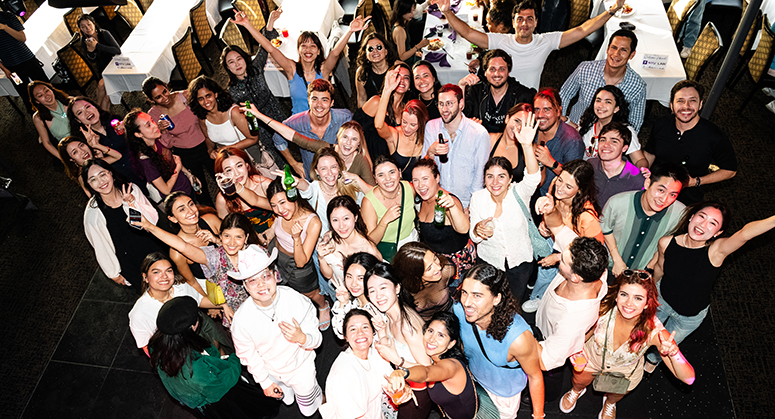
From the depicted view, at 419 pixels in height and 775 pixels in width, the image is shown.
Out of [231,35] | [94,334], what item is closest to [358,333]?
[94,334]

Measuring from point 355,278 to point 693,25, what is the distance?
18.5 ft

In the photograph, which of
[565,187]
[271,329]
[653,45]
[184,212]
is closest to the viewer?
[271,329]

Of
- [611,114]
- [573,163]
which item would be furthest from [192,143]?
[611,114]

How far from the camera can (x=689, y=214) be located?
281 centimetres

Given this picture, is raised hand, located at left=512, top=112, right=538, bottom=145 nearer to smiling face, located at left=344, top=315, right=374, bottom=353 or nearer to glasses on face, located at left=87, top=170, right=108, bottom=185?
smiling face, located at left=344, top=315, right=374, bottom=353

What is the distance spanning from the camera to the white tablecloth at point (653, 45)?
4.91 meters

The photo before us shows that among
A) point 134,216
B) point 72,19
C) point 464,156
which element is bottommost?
point 72,19

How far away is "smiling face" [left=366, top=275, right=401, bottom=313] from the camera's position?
259 cm

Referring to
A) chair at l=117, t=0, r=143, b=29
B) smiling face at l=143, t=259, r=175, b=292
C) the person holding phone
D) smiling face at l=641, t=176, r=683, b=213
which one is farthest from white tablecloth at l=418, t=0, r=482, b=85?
chair at l=117, t=0, r=143, b=29

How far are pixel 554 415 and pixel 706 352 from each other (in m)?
1.35

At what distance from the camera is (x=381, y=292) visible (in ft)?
8.50

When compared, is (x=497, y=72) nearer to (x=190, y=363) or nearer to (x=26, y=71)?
(x=190, y=363)

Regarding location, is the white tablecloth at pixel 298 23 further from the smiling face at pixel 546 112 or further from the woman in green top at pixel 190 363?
the woman in green top at pixel 190 363

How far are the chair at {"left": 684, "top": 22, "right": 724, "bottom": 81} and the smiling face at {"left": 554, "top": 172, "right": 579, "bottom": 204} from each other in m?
Answer: 3.01
